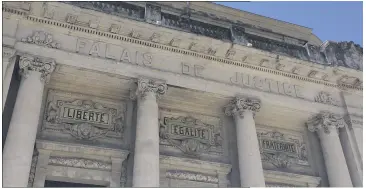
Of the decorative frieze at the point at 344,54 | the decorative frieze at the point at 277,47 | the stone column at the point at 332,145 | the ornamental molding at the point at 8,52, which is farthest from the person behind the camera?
the decorative frieze at the point at 344,54

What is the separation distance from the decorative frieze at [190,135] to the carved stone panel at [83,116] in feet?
4.80

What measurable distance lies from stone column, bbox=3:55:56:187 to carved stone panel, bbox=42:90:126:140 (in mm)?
1070

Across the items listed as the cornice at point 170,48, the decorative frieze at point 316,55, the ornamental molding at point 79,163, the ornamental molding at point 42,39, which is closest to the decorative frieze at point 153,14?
the cornice at point 170,48

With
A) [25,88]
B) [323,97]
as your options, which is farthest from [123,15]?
[323,97]

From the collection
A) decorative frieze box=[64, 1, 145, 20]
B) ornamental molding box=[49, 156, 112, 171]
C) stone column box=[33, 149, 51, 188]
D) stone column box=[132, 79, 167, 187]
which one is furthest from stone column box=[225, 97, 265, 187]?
stone column box=[33, 149, 51, 188]

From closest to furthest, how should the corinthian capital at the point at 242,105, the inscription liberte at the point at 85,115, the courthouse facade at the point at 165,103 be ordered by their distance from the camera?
the courthouse facade at the point at 165,103
the inscription liberte at the point at 85,115
the corinthian capital at the point at 242,105

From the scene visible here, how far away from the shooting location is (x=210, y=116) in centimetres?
1491

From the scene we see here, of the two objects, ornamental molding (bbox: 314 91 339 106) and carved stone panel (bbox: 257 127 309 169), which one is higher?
ornamental molding (bbox: 314 91 339 106)

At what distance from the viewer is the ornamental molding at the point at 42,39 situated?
12594 mm

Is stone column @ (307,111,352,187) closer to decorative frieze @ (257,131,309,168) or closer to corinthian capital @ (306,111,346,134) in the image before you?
corinthian capital @ (306,111,346,134)

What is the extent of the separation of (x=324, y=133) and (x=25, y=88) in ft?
32.1

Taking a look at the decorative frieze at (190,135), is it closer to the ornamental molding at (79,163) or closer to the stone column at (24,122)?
the ornamental molding at (79,163)

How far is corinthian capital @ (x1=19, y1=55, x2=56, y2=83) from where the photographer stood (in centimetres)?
1202

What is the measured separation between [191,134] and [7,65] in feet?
19.5
